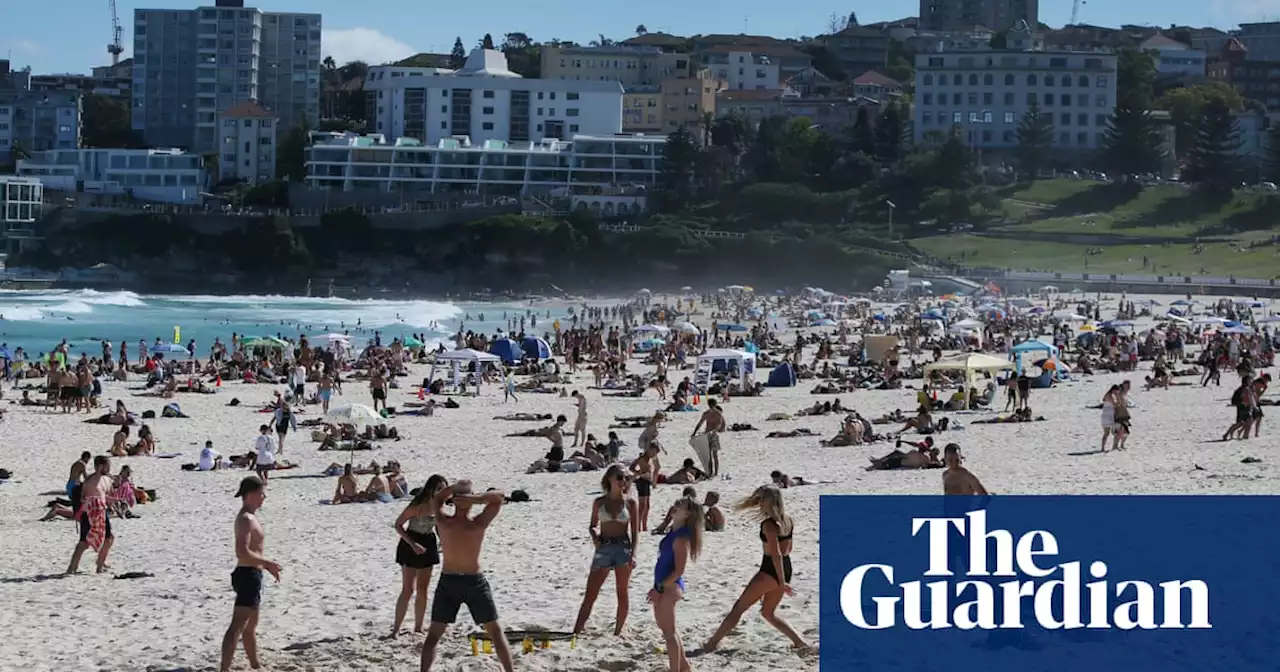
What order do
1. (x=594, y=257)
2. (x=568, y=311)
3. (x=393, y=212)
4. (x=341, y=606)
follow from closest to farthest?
(x=341, y=606)
(x=568, y=311)
(x=594, y=257)
(x=393, y=212)

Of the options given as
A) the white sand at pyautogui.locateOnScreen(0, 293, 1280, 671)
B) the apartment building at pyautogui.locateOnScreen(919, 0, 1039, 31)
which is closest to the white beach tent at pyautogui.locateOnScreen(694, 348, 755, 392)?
the white sand at pyautogui.locateOnScreen(0, 293, 1280, 671)

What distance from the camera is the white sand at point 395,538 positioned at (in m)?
8.62

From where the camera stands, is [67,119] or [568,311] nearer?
[568,311]

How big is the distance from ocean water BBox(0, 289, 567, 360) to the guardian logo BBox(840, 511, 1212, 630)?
1344 inches

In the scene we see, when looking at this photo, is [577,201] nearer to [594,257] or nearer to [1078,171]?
[594,257]

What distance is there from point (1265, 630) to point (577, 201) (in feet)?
246

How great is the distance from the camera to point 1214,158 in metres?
71.9

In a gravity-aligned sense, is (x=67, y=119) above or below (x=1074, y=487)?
above

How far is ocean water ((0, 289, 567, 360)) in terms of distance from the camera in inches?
1897

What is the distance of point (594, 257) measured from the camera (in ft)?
245

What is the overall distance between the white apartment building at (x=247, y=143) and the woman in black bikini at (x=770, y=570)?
88132mm

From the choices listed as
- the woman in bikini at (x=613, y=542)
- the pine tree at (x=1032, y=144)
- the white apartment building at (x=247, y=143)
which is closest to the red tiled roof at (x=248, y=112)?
the white apartment building at (x=247, y=143)

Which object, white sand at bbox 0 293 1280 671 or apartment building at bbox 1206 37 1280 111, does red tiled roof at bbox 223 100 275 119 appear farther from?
white sand at bbox 0 293 1280 671

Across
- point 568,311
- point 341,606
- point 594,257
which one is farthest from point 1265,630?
point 594,257
